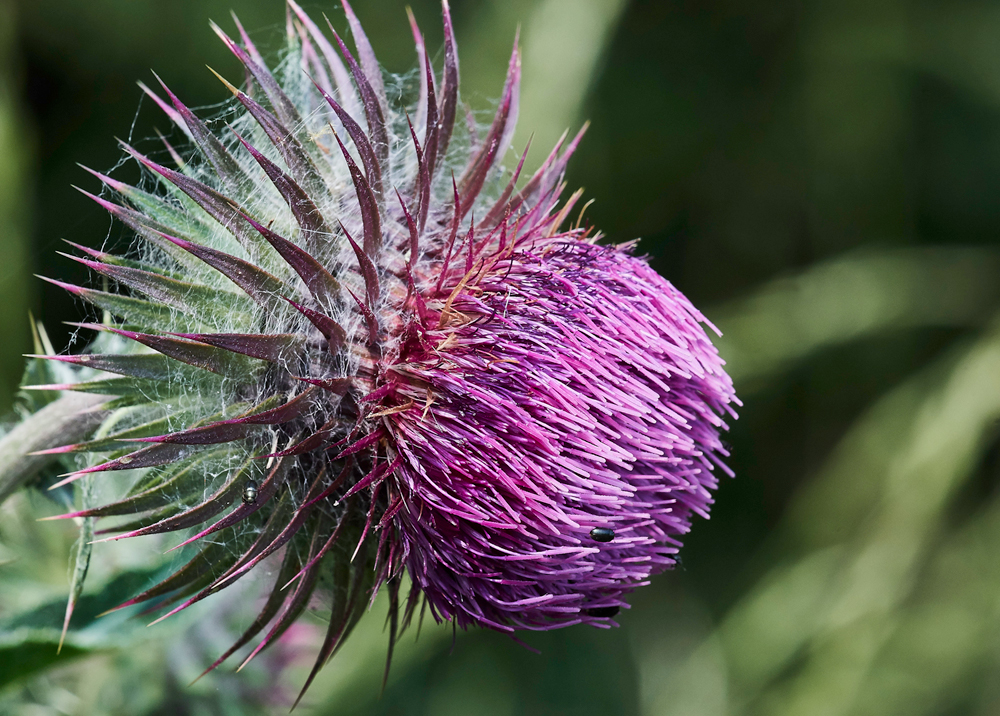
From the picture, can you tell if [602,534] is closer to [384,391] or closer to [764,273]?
[384,391]

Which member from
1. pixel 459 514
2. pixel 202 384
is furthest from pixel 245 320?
pixel 459 514

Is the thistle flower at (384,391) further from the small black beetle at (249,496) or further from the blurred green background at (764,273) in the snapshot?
the blurred green background at (764,273)

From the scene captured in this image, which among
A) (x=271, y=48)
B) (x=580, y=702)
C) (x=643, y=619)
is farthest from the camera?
Result: (x=643, y=619)

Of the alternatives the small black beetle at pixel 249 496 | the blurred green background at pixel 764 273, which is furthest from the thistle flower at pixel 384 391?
the blurred green background at pixel 764 273

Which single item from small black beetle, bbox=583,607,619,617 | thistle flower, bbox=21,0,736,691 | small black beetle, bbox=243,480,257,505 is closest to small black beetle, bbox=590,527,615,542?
thistle flower, bbox=21,0,736,691

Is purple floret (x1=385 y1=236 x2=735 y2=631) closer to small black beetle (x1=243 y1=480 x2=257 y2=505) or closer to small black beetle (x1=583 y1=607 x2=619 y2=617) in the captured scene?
small black beetle (x1=583 y1=607 x2=619 y2=617)

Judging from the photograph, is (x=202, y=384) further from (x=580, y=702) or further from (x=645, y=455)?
(x=580, y=702)
